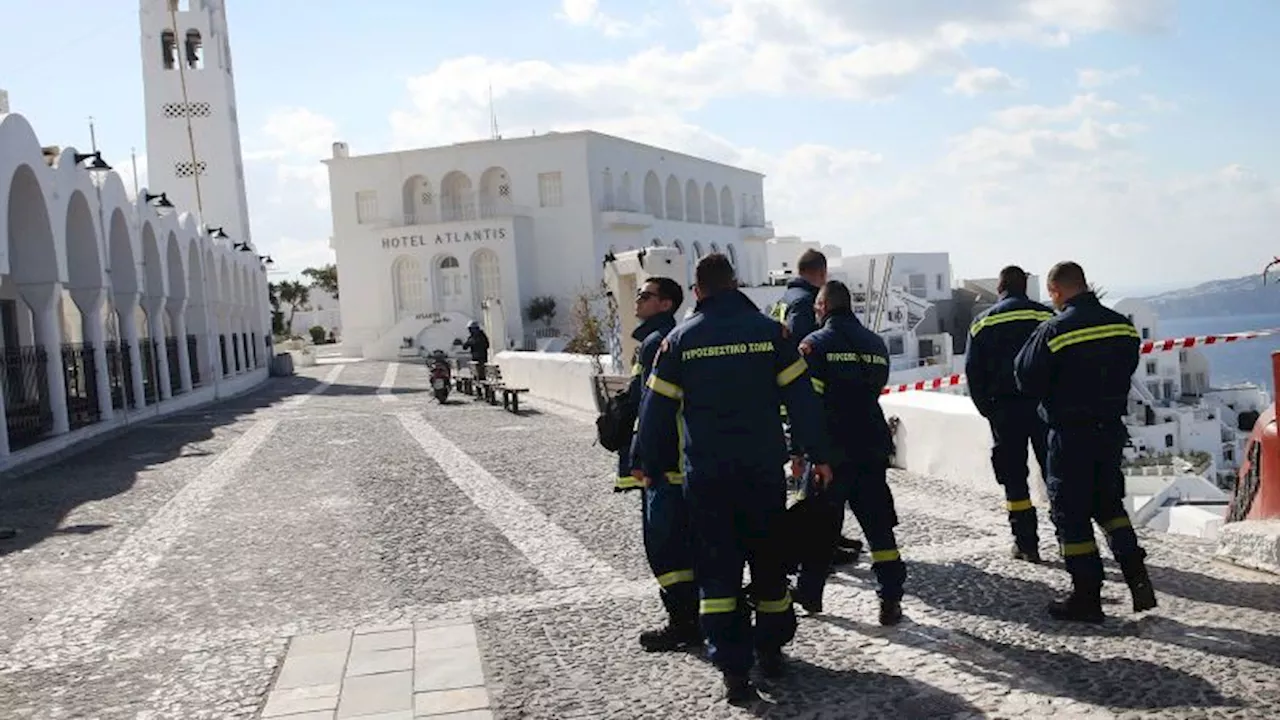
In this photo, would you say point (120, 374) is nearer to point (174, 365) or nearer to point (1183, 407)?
point (174, 365)

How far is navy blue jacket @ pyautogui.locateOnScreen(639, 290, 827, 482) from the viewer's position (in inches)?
185

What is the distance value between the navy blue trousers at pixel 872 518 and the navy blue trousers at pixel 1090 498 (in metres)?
0.82

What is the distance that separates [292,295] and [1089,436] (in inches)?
3297

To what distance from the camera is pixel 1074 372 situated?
216 inches

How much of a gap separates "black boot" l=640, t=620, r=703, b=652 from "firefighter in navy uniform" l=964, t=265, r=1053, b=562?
7.60 ft

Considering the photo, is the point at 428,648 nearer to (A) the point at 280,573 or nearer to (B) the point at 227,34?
(A) the point at 280,573

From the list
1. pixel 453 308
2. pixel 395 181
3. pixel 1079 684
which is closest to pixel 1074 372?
pixel 1079 684

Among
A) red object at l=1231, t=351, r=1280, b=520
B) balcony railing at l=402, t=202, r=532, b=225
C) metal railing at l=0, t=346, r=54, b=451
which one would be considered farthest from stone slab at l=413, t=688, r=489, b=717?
balcony railing at l=402, t=202, r=532, b=225

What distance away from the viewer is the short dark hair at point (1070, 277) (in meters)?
5.62

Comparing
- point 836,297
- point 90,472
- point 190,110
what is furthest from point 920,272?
point 836,297

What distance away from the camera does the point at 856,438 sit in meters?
5.75

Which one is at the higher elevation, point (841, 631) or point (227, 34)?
point (227, 34)

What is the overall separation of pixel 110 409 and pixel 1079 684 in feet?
64.7

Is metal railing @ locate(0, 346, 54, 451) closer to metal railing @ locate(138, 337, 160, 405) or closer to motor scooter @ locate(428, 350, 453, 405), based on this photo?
metal railing @ locate(138, 337, 160, 405)
